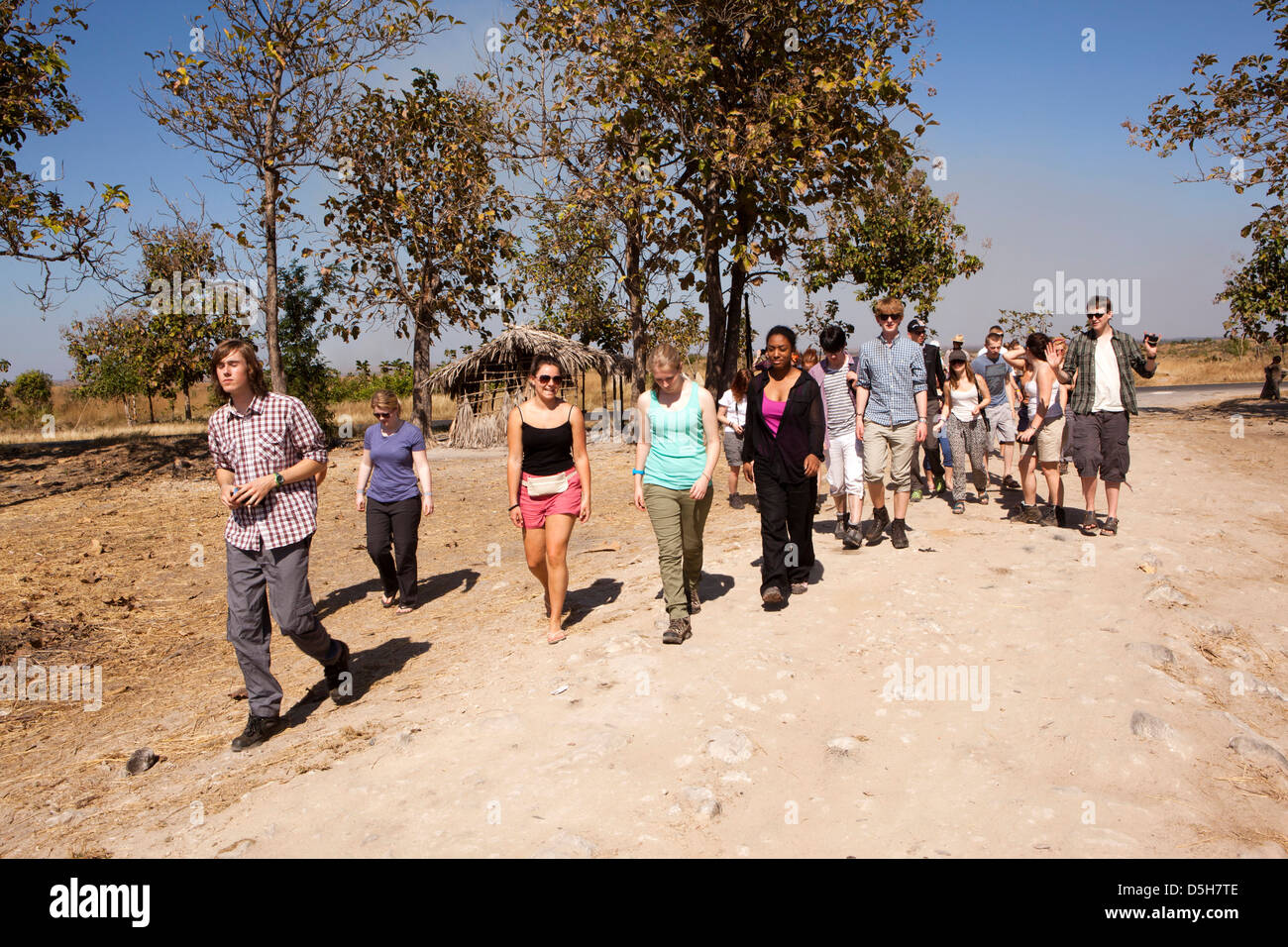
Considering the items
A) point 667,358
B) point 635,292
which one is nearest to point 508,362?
point 635,292

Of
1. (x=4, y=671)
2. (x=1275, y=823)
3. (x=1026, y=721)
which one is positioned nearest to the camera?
(x=1275, y=823)

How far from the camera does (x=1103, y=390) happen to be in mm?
7441

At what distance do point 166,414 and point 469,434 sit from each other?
33.9m

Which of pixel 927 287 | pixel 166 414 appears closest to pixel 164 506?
pixel 927 287

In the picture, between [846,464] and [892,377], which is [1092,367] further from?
[846,464]

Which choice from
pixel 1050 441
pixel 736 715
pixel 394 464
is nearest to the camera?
pixel 736 715

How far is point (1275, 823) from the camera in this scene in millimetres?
3602

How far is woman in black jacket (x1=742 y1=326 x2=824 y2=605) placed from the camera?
613 centimetres

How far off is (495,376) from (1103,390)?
18075 millimetres

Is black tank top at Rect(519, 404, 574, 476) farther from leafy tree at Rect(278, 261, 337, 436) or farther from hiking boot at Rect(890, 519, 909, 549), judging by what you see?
leafy tree at Rect(278, 261, 337, 436)

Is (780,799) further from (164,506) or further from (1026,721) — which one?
(164,506)

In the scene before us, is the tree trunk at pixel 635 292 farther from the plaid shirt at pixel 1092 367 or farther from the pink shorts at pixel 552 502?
the pink shorts at pixel 552 502

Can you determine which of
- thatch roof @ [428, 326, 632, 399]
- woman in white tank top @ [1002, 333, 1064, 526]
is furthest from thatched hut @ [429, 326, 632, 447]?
woman in white tank top @ [1002, 333, 1064, 526]
